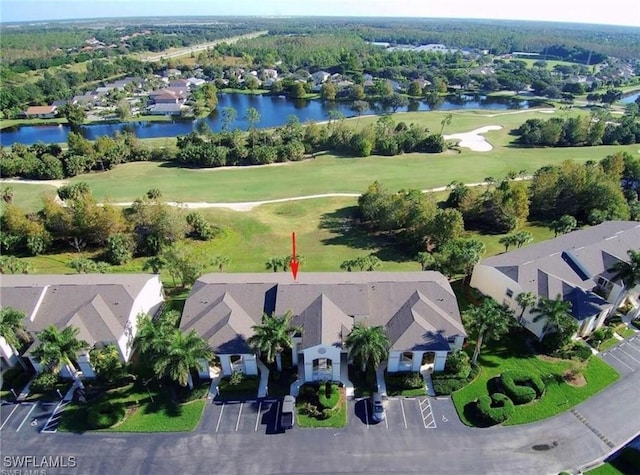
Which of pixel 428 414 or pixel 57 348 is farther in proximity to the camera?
pixel 428 414

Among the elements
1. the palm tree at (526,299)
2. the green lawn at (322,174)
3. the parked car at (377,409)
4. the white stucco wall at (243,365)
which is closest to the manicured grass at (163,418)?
the white stucco wall at (243,365)

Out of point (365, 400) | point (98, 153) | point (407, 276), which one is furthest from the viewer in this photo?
point (98, 153)

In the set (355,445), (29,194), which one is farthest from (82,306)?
(29,194)

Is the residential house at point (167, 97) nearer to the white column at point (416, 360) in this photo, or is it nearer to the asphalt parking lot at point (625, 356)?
the white column at point (416, 360)

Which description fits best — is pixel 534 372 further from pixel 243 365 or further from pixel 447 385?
pixel 243 365

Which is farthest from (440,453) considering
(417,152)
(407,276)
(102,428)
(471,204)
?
(417,152)

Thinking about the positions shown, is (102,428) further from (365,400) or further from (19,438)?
(365,400)

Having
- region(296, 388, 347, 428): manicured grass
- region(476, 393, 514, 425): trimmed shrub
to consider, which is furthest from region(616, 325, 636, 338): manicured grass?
region(296, 388, 347, 428): manicured grass
